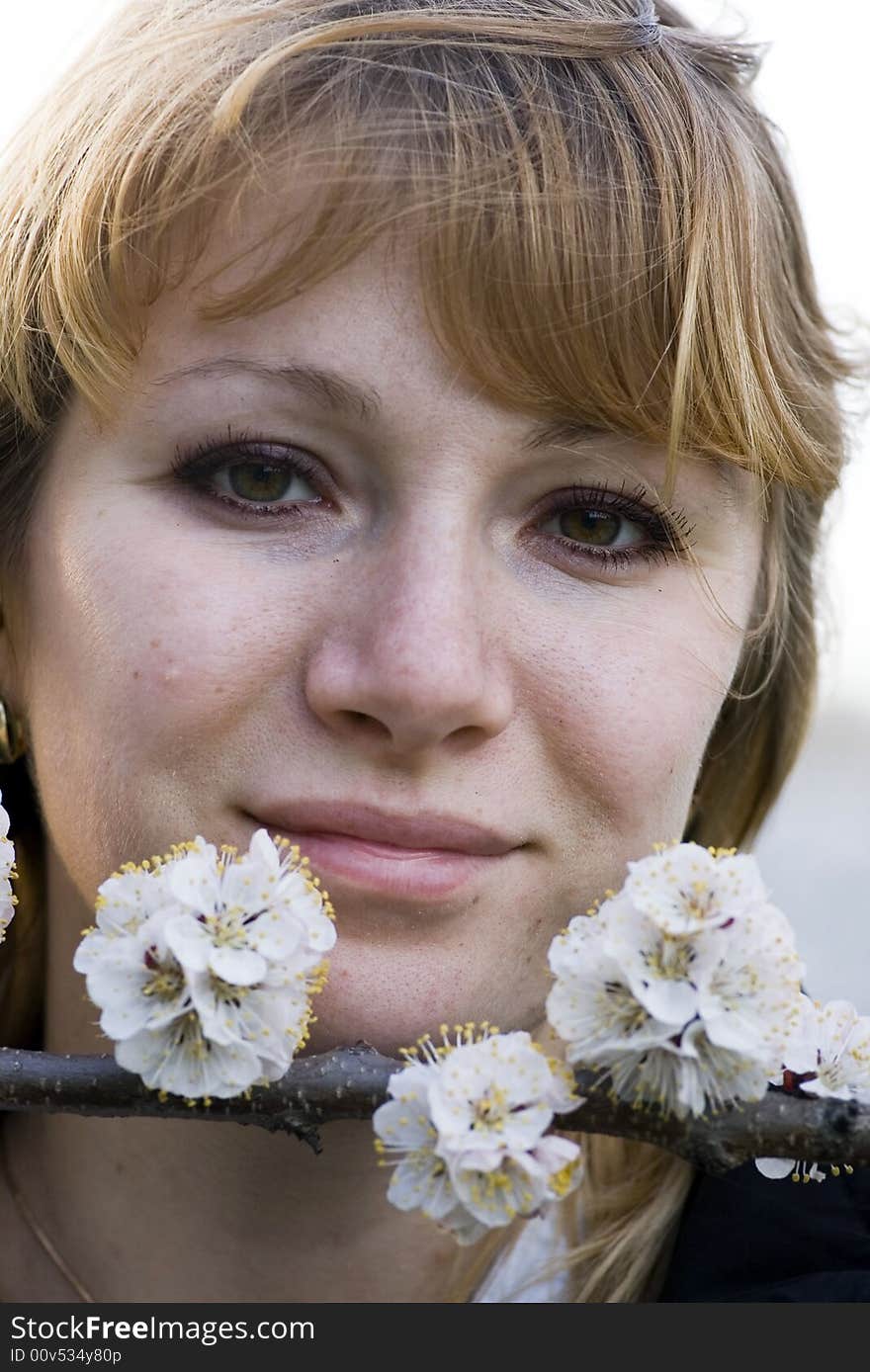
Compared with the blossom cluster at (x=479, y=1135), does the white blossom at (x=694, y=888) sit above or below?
above

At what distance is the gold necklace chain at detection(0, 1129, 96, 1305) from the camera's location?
232 cm

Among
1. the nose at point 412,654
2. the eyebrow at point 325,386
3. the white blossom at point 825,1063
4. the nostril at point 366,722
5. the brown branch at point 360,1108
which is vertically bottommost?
the brown branch at point 360,1108

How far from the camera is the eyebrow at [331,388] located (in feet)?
6.09

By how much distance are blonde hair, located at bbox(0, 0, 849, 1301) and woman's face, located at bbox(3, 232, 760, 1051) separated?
0.08m

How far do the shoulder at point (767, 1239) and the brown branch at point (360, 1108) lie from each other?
65 cm

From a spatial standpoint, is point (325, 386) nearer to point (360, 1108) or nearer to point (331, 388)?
point (331, 388)

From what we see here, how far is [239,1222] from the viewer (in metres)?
2.27

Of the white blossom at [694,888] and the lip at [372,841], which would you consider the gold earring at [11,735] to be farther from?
the white blossom at [694,888]

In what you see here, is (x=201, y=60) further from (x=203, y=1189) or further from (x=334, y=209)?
(x=203, y=1189)

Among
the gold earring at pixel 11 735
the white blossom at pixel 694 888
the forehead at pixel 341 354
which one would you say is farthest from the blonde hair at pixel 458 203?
the white blossom at pixel 694 888

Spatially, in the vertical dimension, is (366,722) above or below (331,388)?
below

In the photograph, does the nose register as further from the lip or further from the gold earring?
the gold earring

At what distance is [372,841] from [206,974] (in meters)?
0.44

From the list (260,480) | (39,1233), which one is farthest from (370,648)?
(39,1233)
